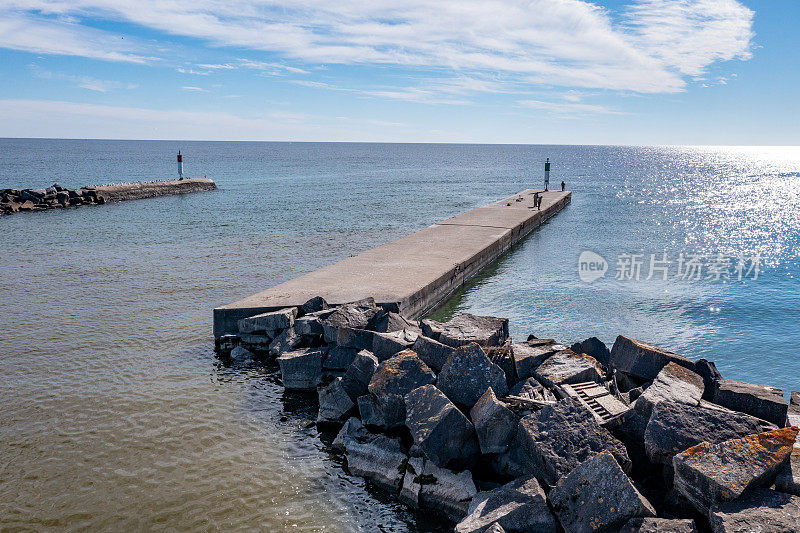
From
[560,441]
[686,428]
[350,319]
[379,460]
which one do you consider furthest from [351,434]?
[686,428]

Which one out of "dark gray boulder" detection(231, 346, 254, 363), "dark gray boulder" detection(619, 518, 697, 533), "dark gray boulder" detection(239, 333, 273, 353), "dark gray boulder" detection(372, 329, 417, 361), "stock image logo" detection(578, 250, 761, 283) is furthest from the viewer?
A: "stock image logo" detection(578, 250, 761, 283)

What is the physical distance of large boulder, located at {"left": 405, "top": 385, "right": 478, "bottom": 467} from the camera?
528 centimetres

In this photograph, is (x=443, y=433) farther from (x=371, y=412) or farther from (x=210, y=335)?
(x=210, y=335)

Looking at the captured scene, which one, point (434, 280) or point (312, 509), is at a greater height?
point (434, 280)

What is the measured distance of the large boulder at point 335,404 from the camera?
262 inches

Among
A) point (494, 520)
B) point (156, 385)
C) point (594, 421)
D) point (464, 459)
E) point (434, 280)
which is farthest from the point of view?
point (434, 280)

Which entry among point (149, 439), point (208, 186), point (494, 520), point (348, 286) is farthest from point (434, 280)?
point (208, 186)

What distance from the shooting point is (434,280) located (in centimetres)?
1138

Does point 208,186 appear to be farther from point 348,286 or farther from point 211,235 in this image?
point 348,286

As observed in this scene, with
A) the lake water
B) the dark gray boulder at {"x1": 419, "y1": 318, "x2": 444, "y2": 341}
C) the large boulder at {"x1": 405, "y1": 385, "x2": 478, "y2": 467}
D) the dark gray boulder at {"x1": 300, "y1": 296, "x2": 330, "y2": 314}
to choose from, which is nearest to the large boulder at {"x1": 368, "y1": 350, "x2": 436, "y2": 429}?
the large boulder at {"x1": 405, "y1": 385, "x2": 478, "y2": 467}

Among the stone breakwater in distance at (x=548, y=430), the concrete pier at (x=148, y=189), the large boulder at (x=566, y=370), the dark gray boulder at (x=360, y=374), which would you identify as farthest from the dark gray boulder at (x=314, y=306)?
the concrete pier at (x=148, y=189)

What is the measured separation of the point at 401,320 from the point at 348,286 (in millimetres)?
2509

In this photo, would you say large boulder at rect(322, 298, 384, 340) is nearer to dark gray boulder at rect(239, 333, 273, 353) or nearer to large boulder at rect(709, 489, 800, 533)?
dark gray boulder at rect(239, 333, 273, 353)

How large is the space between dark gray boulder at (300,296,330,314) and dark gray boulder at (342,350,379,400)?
2.26 meters
